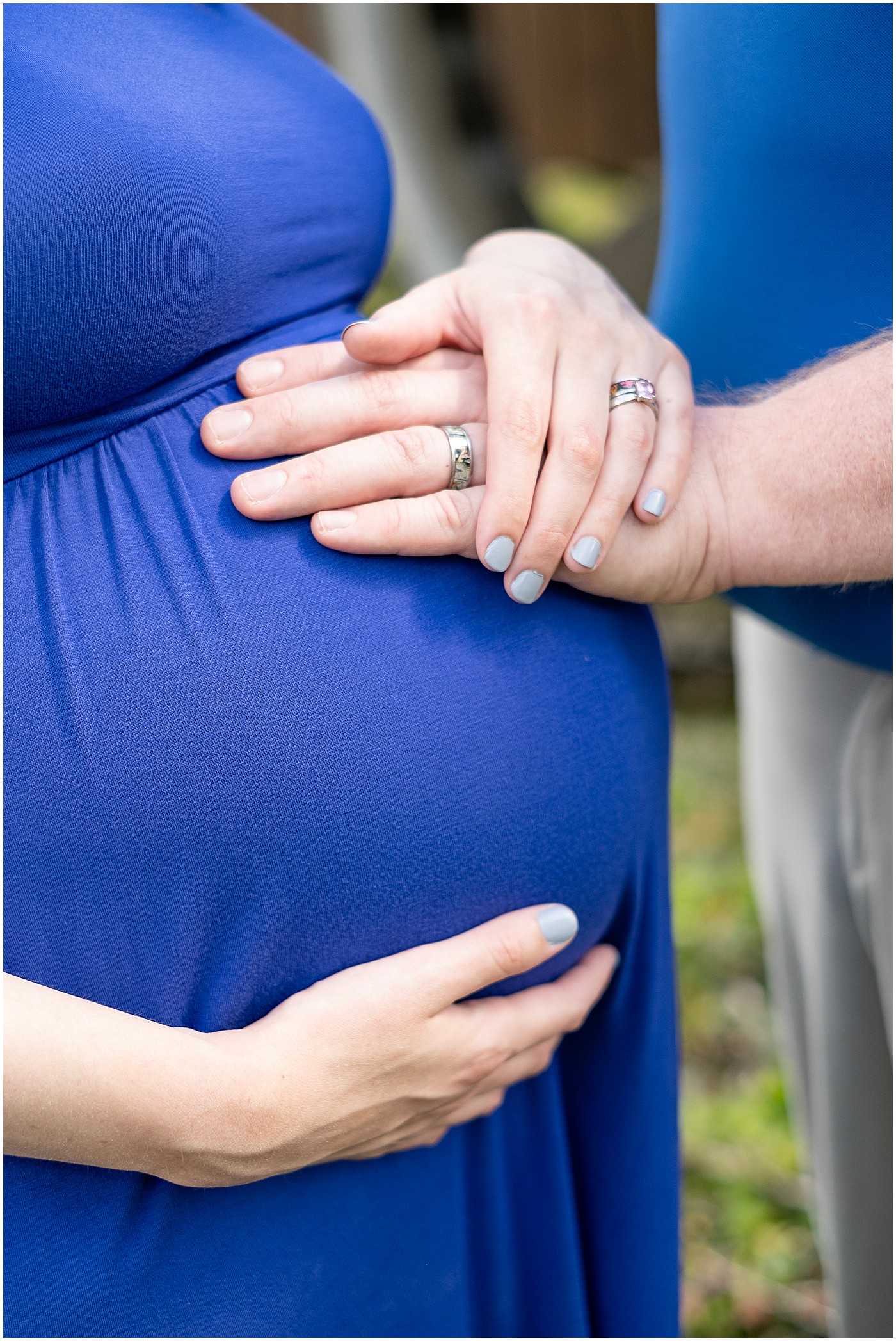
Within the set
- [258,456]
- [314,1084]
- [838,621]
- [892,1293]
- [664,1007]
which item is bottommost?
[892,1293]

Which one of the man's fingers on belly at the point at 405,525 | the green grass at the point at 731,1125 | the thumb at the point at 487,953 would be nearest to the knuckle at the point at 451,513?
the man's fingers on belly at the point at 405,525

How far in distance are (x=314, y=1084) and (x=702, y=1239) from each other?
47.7 inches

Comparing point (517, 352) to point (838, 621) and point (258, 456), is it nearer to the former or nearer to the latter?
point (258, 456)

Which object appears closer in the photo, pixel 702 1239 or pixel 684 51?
pixel 684 51

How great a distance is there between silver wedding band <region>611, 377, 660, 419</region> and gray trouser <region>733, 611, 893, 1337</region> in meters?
0.41

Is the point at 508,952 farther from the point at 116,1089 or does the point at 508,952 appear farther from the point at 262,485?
the point at 262,485

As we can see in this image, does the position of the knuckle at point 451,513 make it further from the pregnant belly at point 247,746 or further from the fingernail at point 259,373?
the fingernail at point 259,373

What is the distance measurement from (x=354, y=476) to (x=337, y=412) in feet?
0.19

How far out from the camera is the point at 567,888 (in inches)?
30.7

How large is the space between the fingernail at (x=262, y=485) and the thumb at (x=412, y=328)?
115 millimetres

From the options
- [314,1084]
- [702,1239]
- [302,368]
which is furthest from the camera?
[702,1239]

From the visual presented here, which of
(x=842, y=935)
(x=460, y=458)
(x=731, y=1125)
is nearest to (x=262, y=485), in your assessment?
(x=460, y=458)

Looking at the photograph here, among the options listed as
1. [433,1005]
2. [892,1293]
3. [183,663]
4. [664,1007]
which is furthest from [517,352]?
[892,1293]

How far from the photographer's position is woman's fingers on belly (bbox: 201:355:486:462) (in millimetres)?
742
